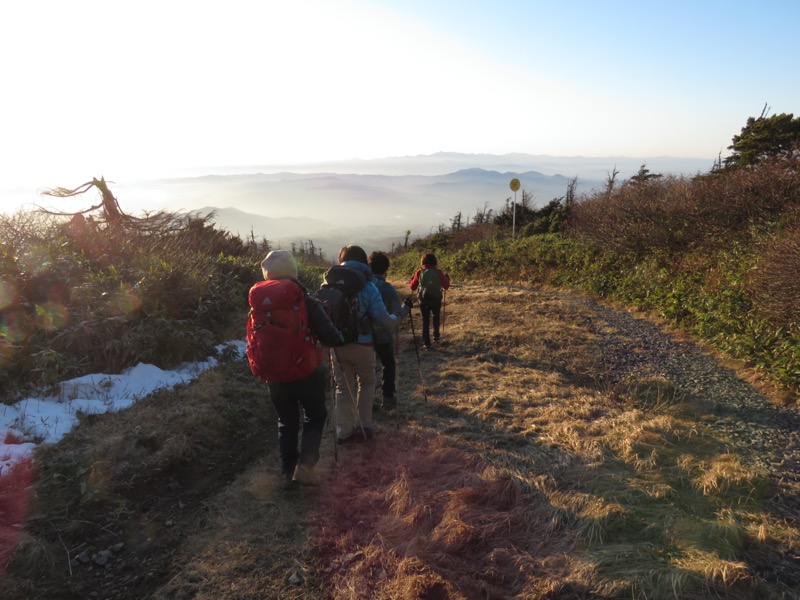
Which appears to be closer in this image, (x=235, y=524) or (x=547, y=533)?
(x=547, y=533)

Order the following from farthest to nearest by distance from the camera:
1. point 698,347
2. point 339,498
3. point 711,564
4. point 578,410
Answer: point 698,347
point 578,410
point 339,498
point 711,564

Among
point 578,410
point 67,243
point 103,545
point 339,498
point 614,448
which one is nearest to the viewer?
point 103,545

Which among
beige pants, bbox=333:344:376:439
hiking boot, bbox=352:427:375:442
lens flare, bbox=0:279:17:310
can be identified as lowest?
hiking boot, bbox=352:427:375:442

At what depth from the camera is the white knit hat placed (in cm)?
394

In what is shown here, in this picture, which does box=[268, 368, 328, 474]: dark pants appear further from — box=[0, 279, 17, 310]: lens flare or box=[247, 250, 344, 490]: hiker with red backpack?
box=[0, 279, 17, 310]: lens flare

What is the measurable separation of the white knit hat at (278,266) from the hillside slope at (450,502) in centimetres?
207

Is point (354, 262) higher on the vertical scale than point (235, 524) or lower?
higher

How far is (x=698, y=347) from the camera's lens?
7.60m

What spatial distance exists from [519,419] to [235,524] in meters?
3.34

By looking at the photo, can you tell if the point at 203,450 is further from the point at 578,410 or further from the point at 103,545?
the point at 578,410

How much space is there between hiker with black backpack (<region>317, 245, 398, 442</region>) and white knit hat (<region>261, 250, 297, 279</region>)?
2.47 ft

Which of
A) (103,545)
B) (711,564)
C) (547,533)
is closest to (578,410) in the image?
(547,533)

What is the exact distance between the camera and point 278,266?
394 cm

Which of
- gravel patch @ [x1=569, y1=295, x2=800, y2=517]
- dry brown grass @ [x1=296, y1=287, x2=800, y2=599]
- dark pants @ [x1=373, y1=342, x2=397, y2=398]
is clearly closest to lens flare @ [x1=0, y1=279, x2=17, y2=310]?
dark pants @ [x1=373, y1=342, x2=397, y2=398]
